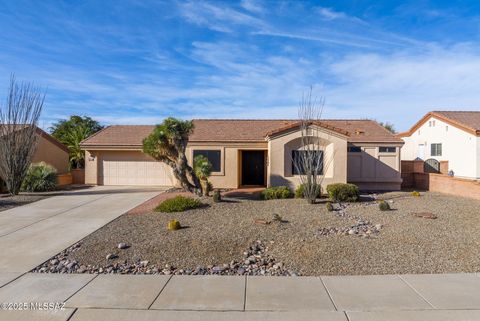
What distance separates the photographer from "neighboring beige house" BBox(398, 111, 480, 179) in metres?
23.0

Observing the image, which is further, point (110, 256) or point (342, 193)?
point (342, 193)

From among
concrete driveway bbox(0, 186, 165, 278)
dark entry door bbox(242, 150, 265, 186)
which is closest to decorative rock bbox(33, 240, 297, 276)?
concrete driveway bbox(0, 186, 165, 278)

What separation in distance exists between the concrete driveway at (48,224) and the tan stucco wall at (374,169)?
12.2 metres

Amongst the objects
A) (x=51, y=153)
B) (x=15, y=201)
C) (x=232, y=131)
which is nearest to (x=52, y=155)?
(x=51, y=153)

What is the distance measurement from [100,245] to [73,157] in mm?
23638

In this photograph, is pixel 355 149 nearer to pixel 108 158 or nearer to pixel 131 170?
pixel 131 170

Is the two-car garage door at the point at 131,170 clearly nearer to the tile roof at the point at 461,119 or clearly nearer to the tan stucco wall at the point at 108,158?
the tan stucco wall at the point at 108,158

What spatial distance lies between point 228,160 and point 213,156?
99cm

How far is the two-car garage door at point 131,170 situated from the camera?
23141mm

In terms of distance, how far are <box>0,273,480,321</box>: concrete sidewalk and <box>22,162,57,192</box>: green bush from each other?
15.3 m

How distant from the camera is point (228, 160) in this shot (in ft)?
68.5

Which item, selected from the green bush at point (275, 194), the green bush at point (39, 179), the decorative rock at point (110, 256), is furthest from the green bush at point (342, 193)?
the green bush at point (39, 179)

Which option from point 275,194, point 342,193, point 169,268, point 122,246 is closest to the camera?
point 169,268

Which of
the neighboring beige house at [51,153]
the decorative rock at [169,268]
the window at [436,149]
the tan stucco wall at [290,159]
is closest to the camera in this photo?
the decorative rock at [169,268]
